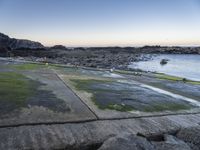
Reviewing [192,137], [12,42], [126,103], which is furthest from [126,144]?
[12,42]

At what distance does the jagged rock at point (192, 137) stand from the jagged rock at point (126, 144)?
1282mm

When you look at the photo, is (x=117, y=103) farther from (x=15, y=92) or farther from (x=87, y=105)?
(x=15, y=92)

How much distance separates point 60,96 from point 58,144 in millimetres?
4344

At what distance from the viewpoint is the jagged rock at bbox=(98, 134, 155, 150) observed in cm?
454

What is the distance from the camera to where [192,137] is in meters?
5.74

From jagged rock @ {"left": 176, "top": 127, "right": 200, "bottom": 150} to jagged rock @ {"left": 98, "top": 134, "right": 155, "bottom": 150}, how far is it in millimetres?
1282

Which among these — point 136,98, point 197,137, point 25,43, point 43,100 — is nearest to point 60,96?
point 43,100

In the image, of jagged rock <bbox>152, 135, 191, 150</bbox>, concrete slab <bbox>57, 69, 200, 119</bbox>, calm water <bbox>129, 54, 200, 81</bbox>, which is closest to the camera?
jagged rock <bbox>152, 135, 191, 150</bbox>

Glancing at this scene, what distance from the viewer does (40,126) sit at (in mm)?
6195

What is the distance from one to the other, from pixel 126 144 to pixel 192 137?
2.00 meters

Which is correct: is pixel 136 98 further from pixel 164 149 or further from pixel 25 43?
pixel 25 43

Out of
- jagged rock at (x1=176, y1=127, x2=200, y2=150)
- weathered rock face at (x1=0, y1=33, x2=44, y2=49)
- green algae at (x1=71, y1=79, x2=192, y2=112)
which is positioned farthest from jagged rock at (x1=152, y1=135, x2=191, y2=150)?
weathered rock face at (x1=0, y1=33, x2=44, y2=49)

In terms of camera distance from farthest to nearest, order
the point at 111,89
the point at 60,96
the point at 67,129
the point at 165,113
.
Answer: the point at 111,89 < the point at 60,96 < the point at 165,113 < the point at 67,129

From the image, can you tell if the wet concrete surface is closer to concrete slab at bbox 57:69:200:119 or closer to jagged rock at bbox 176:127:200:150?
concrete slab at bbox 57:69:200:119
